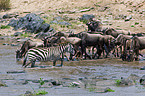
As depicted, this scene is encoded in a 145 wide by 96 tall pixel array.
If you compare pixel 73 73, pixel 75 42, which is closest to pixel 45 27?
pixel 75 42

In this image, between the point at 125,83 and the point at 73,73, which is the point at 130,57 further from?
the point at 125,83

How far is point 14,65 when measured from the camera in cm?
1775

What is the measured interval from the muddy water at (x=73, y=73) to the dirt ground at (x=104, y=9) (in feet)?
40.0

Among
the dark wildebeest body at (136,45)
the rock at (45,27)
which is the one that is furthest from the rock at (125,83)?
the rock at (45,27)

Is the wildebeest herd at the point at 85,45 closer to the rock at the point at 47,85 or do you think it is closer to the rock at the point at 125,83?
the rock at the point at 47,85

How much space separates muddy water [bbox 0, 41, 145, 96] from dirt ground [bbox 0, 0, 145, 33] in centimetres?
1220

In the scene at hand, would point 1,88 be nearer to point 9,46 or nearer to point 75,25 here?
point 9,46

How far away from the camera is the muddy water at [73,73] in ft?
34.3

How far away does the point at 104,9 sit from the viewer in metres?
38.8

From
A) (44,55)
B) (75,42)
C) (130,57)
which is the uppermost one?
(75,42)

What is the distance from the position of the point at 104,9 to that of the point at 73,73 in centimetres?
2489

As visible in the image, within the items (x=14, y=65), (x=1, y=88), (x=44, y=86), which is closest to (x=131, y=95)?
(x=44, y=86)

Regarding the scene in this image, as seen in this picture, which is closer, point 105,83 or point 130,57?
point 105,83

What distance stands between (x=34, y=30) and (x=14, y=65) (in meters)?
17.1
